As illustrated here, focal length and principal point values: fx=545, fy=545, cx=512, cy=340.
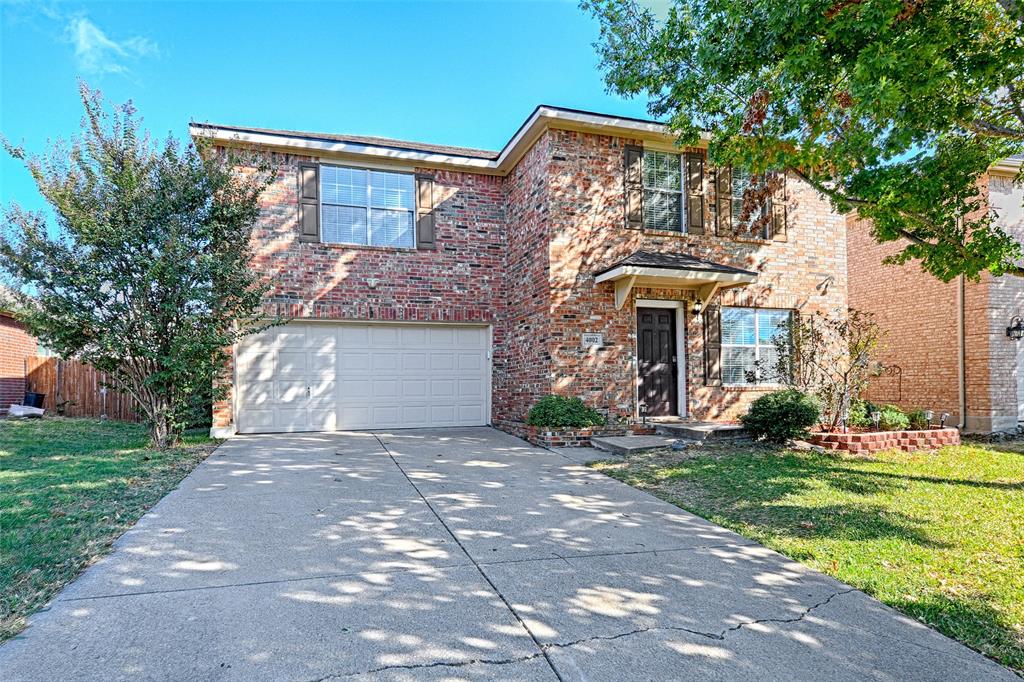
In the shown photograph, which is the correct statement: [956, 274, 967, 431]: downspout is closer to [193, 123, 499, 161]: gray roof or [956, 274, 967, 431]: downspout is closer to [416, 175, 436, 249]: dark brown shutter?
[193, 123, 499, 161]: gray roof

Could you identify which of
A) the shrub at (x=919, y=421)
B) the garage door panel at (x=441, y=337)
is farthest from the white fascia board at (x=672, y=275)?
the shrub at (x=919, y=421)

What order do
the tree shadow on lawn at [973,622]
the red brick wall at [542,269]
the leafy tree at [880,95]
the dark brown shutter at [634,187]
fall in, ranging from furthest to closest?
the dark brown shutter at [634,187]
the red brick wall at [542,269]
the leafy tree at [880,95]
the tree shadow on lawn at [973,622]

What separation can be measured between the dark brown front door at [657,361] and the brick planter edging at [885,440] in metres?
2.53

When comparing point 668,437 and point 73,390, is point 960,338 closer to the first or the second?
point 668,437

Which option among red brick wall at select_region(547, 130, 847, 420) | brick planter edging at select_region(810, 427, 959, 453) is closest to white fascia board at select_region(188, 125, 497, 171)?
red brick wall at select_region(547, 130, 847, 420)

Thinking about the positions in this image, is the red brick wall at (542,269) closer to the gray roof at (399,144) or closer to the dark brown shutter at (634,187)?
the dark brown shutter at (634,187)

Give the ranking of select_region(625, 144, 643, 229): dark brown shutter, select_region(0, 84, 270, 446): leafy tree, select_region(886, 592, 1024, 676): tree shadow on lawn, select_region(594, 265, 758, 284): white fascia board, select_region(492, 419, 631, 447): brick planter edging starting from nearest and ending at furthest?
select_region(886, 592, 1024, 676): tree shadow on lawn
select_region(0, 84, 270, 446): leafy tree
select_region(492, 419, 631, 447): brick planter edging
select_region(594, 265, 758, 284): white fascia board
select_region(625, 144, 643, 229): dark brown shutter

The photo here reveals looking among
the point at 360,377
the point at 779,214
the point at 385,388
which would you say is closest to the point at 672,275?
the point at 779,214

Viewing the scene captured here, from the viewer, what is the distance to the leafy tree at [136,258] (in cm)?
731

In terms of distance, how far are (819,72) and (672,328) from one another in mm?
5432

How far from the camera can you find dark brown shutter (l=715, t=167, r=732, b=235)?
34.8 ft

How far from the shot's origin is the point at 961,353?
11141mm

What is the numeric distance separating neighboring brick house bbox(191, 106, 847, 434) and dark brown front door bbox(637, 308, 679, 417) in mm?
38

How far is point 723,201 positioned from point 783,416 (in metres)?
4.52
